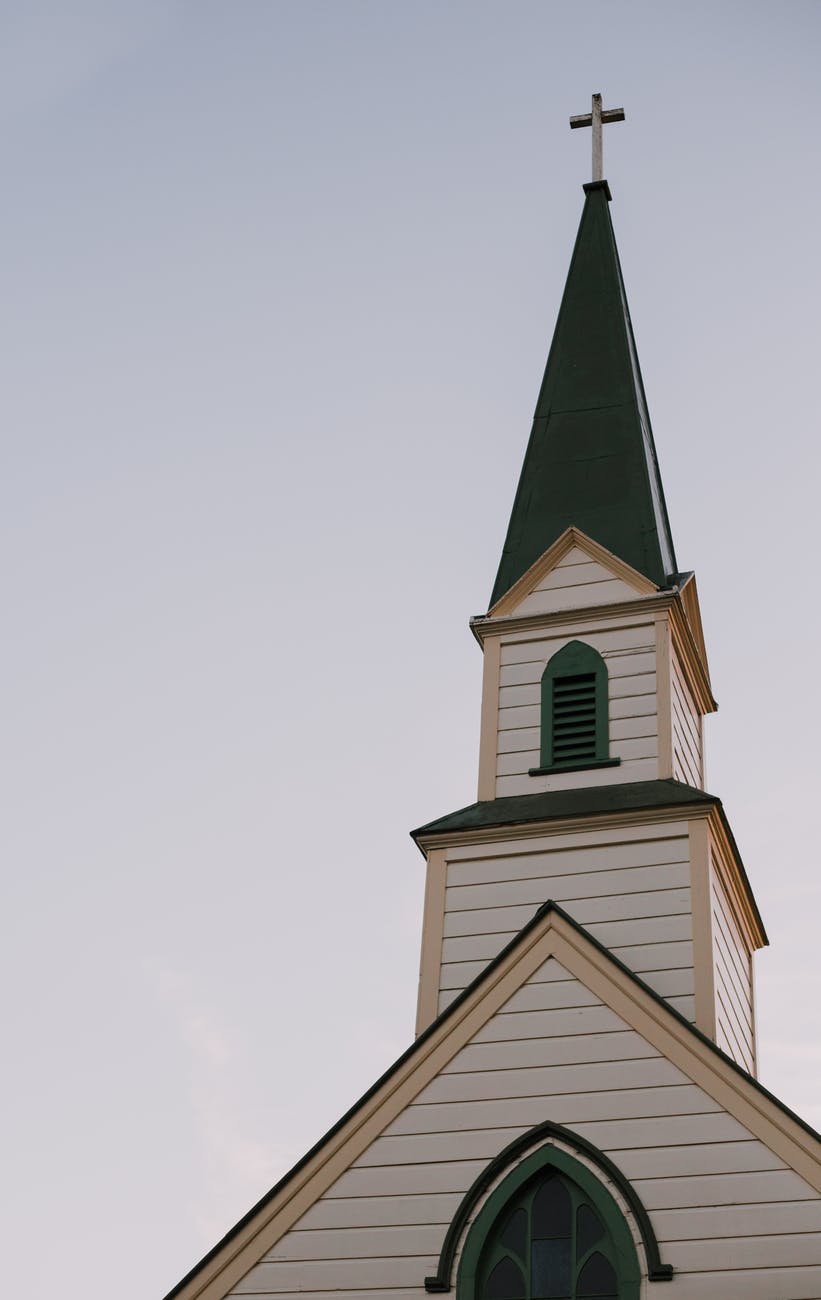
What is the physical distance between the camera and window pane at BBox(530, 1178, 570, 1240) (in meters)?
13.6

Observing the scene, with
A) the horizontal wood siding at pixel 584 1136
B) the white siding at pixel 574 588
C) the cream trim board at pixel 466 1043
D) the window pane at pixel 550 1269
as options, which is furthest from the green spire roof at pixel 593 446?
the window pane at pixel 550 1269

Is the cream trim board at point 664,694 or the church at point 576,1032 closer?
the church at point 576,1032

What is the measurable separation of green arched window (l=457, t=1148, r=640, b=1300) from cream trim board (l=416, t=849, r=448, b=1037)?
2.57 meters

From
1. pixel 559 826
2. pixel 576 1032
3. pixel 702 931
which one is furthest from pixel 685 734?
pixel 576 1032

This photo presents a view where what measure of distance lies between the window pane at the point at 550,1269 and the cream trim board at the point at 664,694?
5.30 meters

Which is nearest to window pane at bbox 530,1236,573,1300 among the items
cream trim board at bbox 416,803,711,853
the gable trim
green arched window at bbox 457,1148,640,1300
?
green arched window at bbox 457,1148,640,1300

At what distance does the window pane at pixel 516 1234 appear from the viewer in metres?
13.6

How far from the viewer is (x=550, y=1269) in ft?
44.0

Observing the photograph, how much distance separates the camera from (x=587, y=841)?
16.8 metres

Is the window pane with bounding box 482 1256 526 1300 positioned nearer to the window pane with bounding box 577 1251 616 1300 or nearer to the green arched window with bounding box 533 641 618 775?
the window pane with bounding box 577 1251 616 1300

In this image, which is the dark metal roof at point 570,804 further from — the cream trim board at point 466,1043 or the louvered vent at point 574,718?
the cream trim board at point 466,1043

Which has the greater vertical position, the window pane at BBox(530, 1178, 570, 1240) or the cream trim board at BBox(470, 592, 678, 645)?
the cream trim board at BBox(470, 592, 678, 645)

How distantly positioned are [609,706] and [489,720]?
1.32 metres

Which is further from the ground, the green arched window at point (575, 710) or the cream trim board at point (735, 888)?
the green arched window at point (575, 710)
